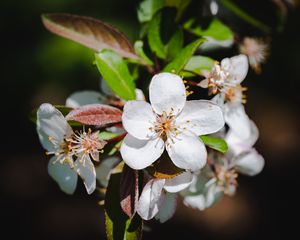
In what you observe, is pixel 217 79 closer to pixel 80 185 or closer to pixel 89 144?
pixel 89 144

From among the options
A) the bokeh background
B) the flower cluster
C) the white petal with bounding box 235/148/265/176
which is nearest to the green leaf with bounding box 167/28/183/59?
the flower cluster

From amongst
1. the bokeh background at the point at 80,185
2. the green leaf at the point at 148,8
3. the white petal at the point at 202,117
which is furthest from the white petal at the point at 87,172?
the bokeh background at the point at 80,185

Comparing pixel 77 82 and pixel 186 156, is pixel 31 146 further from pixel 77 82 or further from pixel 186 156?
pixel 186 156

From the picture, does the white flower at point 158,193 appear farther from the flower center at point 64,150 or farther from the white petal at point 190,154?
the flower center at point 64,150

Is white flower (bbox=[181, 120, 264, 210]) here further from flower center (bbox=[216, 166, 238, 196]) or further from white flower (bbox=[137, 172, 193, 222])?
white flower (bbox=[137, 172, 193, 222])

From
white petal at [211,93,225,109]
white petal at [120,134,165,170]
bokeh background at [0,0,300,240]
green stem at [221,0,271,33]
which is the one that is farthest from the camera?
bokeh background at [0,0,300,240]

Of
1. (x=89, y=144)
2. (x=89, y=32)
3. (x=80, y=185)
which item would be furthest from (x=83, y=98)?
Result: (x=80, y=185)

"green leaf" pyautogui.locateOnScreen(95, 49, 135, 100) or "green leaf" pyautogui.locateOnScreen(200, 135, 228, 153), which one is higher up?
"green leaf" pyautogui.locateOnScreen(95, 49, 135, 100)
